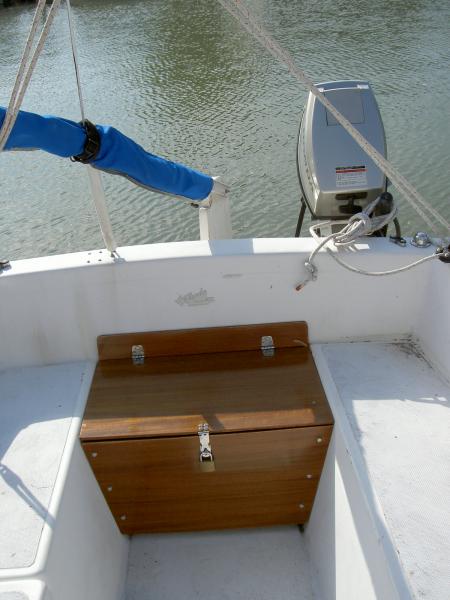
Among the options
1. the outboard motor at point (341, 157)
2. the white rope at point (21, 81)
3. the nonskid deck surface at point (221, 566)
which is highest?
the white rope at point (21, 81)

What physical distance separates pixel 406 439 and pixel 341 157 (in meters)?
1.13

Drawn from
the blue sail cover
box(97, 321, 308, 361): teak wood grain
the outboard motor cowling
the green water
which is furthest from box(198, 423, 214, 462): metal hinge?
the green water

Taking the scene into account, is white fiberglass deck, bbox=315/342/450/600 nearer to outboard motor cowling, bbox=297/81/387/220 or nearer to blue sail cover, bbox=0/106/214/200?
outboard motor cowling, bbox=297/81/387/220

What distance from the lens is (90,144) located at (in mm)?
1345

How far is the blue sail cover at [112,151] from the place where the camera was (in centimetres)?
122

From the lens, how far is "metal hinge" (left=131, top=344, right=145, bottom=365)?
1.69 meters

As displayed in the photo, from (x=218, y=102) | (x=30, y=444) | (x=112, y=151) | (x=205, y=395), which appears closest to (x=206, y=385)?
(x=205, y=395)

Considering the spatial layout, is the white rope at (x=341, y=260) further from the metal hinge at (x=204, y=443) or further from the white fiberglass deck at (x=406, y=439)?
the metal hinge at (x=204, y=443)

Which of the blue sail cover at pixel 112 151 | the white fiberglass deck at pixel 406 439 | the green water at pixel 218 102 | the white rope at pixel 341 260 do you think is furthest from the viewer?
the green water at pixel 218 102

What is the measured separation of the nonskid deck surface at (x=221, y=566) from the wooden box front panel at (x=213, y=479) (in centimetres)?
5

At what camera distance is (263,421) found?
1433 millimetres


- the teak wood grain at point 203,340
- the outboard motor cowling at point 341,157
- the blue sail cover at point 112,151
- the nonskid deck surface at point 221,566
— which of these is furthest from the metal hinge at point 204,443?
the outboard motor cowling at point 341,157

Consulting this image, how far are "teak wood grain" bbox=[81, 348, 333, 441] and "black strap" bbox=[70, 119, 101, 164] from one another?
0.69m

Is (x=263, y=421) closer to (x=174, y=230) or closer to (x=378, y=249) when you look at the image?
(x=378, y=249)
